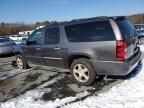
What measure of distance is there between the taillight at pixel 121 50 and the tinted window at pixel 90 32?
0.84 feet

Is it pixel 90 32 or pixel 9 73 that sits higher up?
pixel 90 32

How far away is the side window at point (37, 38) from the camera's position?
796 centimetres

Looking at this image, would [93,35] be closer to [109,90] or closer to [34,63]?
[109,90]

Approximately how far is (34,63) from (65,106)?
369cm

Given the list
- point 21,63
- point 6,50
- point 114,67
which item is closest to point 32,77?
point 21,63

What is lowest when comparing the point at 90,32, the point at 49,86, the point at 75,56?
the point at 49,86

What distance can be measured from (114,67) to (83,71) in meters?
1.03

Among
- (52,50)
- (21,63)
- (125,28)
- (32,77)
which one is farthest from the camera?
(21,63)

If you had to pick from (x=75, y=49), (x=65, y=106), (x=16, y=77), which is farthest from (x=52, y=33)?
(x=65, y=106)

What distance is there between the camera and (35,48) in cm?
822

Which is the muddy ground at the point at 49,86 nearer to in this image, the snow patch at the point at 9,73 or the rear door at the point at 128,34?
the snow patch at the point at 9,73

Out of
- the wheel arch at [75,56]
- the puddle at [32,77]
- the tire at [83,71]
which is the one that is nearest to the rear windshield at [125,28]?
the wheel arch at [75,56]

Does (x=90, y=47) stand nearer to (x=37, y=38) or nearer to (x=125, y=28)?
(x=125, y=28)

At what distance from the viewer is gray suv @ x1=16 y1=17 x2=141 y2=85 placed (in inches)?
234
